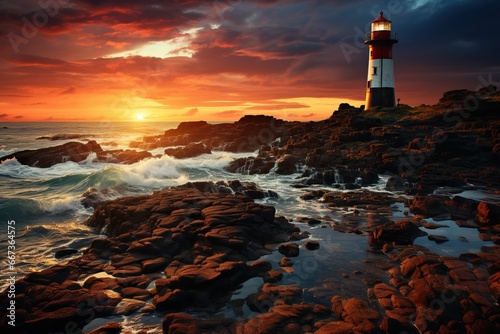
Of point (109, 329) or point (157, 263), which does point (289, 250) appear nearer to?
point (157, 263)

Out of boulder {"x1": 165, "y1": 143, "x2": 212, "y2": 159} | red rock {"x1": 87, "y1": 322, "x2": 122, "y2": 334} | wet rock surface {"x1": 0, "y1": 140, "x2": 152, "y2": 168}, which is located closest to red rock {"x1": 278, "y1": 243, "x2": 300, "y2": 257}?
red rock {"x1": 87, "y1": 322, "x2": 122, "y2": 334}

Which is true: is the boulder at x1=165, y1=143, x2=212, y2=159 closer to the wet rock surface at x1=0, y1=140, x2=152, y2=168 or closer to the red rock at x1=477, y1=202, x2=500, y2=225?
the wet rock surface at x1=0, y1=140, x2=152, y2=168

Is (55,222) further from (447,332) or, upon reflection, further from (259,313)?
(447,332)

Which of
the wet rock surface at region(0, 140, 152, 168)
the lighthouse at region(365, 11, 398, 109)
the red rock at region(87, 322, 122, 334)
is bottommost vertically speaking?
the red rock at region(87, 322, 122, 334)

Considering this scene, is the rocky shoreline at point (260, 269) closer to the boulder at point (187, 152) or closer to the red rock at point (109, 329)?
the red rock at point (109, 329)

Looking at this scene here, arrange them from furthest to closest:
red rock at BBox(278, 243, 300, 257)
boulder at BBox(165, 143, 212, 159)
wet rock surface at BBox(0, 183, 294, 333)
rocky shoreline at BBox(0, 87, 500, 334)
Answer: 1. boulder at BBox(165, 143, 212, 159)
2. red rock at BBox(278, 243, 300, 257)
3. wet rock surface at BBox(0, 183, 294, 333)
4. rocky shoreline at BBox(0, 87, 500, 334)

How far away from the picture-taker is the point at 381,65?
1965 inches

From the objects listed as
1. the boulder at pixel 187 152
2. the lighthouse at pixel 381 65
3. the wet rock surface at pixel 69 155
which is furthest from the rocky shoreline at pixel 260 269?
the lighthouse at pixel 381 65

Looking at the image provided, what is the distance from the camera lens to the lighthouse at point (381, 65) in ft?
161

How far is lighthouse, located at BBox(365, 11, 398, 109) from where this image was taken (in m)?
49.1

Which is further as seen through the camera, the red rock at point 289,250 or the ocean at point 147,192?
the red rock at point 289,250

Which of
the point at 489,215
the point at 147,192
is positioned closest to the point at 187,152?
the point at 147,192

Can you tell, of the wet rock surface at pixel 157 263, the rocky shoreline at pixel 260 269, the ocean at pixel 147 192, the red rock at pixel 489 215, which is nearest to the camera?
the rocky shoreline at pixel 260 269

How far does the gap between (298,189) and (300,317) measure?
18.5 meters
